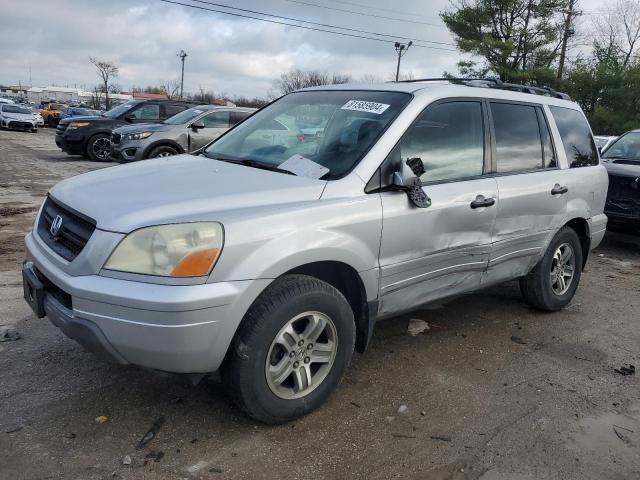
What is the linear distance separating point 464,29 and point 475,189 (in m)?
31.7

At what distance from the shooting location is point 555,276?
4840 mm

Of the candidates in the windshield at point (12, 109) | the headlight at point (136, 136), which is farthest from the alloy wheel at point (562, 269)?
the windshield at point (12, 109)

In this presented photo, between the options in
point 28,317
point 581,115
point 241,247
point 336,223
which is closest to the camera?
point 241,247

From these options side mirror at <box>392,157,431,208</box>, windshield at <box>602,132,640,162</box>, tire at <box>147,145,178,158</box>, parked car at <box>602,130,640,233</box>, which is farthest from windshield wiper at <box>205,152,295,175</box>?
tire at <box>147,145,178,158</box>

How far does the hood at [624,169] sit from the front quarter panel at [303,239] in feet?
19.6

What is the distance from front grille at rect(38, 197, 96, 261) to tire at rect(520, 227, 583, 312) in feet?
11.5

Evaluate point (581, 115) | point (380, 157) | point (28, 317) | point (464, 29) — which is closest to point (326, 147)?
point (380, 157)

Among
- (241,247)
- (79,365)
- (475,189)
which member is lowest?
(79,365)

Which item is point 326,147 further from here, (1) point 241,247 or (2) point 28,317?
(2) point 28,317

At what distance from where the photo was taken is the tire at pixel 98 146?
15250 millimetres

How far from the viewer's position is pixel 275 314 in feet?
8.64

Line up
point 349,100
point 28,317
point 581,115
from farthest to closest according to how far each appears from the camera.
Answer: point 581,115 → point 28,317 → point 349,100

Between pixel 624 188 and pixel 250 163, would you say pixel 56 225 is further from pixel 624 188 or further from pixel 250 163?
pixel 624 188

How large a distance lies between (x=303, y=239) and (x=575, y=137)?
332 centimetres
